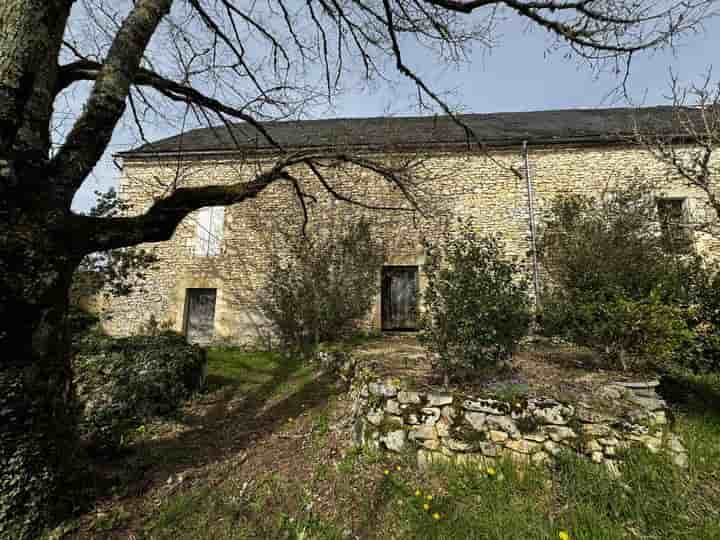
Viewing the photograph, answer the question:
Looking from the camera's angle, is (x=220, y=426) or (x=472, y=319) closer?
(x=472, y=319)

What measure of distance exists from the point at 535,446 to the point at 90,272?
7.24 meters

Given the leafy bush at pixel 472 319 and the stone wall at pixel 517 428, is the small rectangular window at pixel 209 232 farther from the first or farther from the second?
the stone wall at pixel 517 428

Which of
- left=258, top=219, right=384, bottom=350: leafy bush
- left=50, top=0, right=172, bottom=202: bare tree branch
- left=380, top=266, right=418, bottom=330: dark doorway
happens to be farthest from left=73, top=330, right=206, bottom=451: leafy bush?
left=380, top=266, right=418, bottom=330: dark doorway

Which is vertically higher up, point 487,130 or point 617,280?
point 487,130

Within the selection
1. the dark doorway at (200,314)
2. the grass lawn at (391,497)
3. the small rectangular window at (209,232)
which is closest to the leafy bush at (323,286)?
the dark doorway at (200,314)

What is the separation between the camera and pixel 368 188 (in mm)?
9672

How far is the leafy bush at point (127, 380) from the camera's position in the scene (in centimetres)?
378

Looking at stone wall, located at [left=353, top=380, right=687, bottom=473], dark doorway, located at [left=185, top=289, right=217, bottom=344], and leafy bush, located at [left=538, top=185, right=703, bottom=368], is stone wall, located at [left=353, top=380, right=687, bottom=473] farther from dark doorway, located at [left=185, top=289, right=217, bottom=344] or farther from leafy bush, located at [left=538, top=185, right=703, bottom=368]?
dark doorway, located at [left=185, top=289, right=217, bottom=344]

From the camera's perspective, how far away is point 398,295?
30.7 ft

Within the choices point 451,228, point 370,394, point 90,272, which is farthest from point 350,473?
point 451,228

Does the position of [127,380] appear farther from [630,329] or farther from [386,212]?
[386,212]

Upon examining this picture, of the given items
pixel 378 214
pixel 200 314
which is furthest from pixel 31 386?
pixel 378 214

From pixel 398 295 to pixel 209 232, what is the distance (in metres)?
5.52

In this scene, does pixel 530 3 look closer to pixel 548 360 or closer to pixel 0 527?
pixel 548 360
